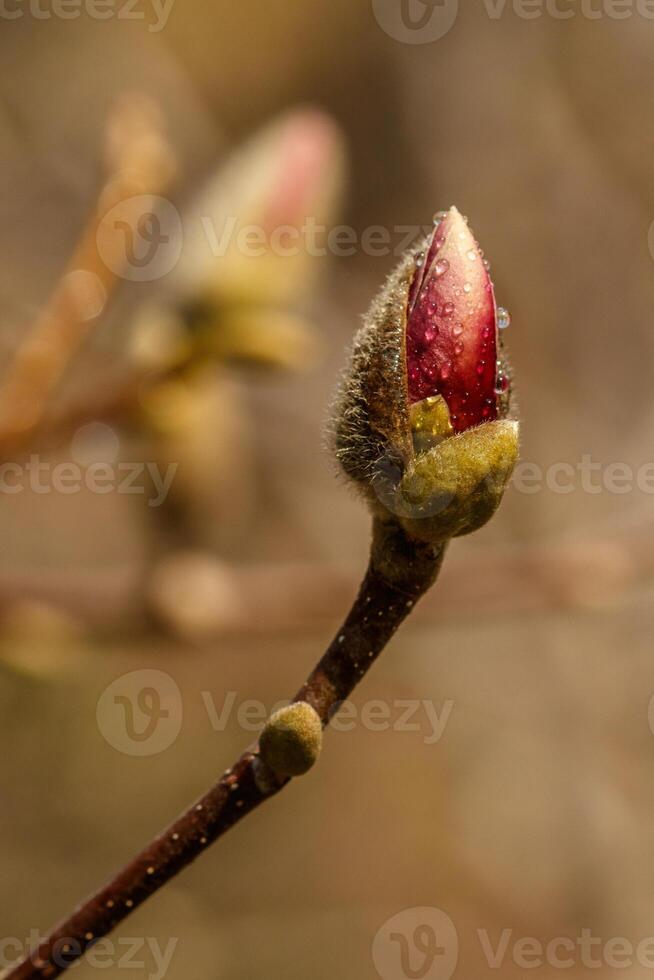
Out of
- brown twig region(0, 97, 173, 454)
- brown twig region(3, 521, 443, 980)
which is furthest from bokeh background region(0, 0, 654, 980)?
brown twig region(3, 521, 443, 980)

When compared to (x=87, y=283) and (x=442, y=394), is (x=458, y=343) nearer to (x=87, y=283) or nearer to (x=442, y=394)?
(x=442, y=394)

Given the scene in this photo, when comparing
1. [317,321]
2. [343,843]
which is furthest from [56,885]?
[317,321]

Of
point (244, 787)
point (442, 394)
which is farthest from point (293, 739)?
point (442, 394)

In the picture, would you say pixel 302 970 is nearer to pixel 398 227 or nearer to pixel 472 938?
pixel 472 938

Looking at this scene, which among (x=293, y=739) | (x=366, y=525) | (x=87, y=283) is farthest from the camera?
(x=366, y=525)

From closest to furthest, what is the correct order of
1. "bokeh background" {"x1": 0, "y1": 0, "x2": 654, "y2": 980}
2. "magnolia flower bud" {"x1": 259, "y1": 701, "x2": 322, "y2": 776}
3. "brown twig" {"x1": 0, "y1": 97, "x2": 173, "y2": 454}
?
"magnolia flower bud" {"x1": 259, "y1": 701, "x2": 322, "y2": 776} → "brown twig" {"x1": 0, "y1": 97, "x2": 173, "y2": 454} → "bokeh background" {"x1": 0, "y1": 0, "x2": 654, "y2": 980}

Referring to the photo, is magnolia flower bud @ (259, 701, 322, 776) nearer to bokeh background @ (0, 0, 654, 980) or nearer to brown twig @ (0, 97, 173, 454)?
brown twig @ (0, 97, 173, 454)
